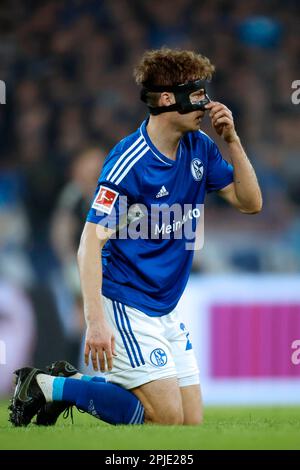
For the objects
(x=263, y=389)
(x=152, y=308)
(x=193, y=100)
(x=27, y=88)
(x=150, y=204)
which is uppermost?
(x=27, y=88)

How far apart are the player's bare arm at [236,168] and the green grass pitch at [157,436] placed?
3.69 feet

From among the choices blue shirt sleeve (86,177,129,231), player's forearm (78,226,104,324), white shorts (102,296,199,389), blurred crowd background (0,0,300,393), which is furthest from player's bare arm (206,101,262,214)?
blurred crowd background (0,0,300,393)

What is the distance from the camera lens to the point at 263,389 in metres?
7.79

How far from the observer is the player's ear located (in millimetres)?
5113

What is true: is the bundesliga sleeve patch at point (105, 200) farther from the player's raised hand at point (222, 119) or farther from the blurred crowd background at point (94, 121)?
the blurred crowd background at point (94, 121)

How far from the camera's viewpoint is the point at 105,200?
15.9ft

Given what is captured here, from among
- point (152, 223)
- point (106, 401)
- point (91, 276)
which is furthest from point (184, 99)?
point (106, 401)

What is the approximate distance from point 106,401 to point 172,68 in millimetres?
1672

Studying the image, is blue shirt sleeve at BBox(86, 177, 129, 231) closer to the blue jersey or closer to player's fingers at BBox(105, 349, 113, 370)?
the blue jersey
